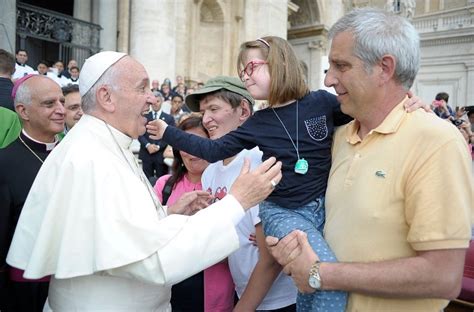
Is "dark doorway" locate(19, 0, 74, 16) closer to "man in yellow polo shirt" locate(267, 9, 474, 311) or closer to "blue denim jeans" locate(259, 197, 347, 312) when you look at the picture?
"blue denim jeans" locate(259, 197, 347, 312)

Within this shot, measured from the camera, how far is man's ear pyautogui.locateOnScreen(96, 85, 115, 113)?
212cm

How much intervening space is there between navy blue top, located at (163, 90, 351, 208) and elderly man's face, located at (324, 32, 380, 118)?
0.38 m

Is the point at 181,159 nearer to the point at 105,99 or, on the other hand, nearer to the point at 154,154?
the point at 105,99

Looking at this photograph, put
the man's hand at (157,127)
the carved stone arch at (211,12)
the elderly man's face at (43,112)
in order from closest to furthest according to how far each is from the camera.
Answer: the man's hand at (157,127) → the elderly man's face at (43,112) → the carved stone arch at (211,12)

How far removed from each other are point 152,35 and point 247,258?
10908 mm

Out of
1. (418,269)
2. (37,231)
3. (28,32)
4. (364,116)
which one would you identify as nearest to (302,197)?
(364,116)

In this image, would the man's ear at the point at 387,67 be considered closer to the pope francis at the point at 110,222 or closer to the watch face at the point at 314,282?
the pope francis at the point at 110,222

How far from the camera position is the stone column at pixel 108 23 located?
1283 cm

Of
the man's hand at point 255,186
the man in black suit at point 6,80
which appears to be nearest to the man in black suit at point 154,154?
the man in black suit at point 6,80

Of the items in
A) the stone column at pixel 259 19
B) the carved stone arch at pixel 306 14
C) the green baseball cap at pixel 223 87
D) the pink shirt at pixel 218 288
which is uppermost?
the carved stone arch at pixel 306 14

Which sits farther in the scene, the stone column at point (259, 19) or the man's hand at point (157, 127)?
the stone column at point (259, 19)

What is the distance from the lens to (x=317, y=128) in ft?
7.47

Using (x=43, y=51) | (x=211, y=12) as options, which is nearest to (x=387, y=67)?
(x=43, y=51)

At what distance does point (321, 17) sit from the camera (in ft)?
73.7
